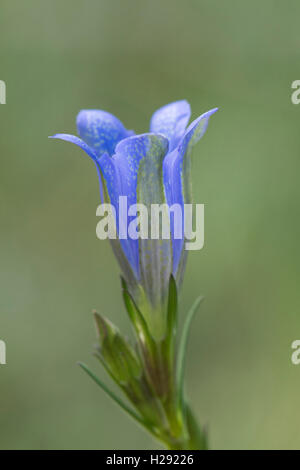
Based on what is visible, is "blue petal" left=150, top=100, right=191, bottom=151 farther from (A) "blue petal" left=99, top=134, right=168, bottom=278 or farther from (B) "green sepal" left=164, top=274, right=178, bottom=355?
(B) "green sepal" left=164, top=274, right=178, bottom=355

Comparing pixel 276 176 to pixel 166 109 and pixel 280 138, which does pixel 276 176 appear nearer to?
pixel 280 138

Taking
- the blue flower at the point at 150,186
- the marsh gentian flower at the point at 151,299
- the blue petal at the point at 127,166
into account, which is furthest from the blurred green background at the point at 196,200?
the blue petal at the point at 127,166

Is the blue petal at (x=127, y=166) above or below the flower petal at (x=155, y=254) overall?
above

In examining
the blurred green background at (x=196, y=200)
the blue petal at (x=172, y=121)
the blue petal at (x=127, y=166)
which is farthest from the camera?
the blurred green background at (x=196, y=200)

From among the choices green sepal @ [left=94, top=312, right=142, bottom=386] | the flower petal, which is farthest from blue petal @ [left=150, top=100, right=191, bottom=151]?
green sepal @ [left=94, top=312, right=142, bottom=386]

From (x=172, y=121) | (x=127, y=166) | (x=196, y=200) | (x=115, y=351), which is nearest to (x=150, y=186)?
(x=127, y=166)

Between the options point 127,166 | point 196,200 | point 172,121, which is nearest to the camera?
point 127,166

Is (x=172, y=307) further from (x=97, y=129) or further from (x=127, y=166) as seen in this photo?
(x=97, y=129)

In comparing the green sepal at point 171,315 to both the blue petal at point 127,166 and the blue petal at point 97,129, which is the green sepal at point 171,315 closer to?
the blue petal at point 127,166

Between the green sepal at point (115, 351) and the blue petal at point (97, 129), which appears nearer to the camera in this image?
the green sepal at point (115, 351)
